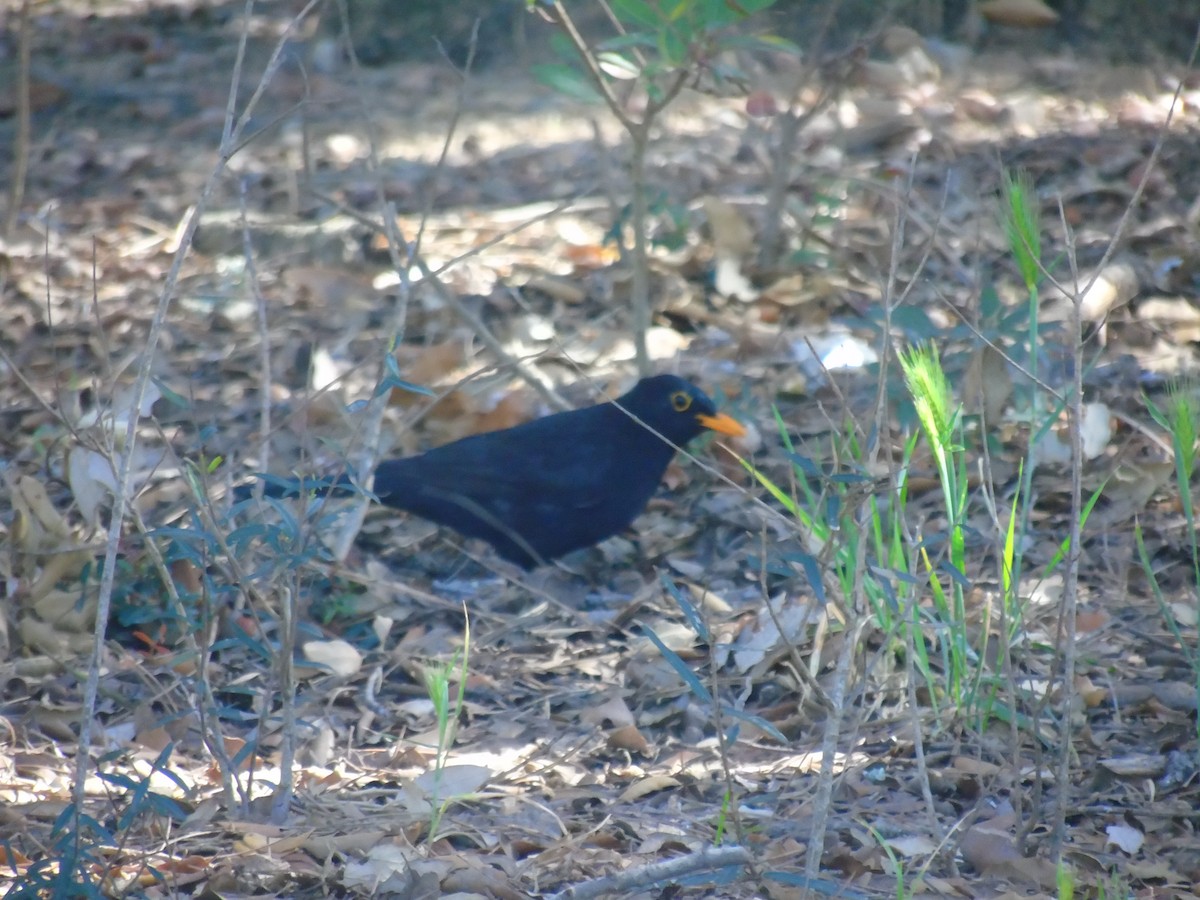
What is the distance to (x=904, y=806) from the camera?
284 cm

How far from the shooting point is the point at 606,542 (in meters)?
4.96

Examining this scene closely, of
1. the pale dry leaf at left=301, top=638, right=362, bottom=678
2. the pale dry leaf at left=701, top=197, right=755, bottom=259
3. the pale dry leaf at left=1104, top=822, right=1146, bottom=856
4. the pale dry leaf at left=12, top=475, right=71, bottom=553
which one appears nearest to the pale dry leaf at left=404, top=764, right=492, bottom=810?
the pale dry leaf at left=301, top=638, right=362, bottom=678

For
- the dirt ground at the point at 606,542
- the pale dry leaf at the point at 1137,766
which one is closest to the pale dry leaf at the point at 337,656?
the dirt ground at the point at 606,542

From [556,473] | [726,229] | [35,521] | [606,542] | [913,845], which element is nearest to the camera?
[913,845]

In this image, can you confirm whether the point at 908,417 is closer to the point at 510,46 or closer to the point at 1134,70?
the point at 1134,70

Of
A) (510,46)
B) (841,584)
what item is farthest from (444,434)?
(510,46)

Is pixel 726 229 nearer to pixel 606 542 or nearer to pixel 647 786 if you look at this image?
pixel 606 542

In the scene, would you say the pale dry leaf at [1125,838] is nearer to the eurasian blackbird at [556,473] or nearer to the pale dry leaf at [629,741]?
the pale dry leaf at [629,741]

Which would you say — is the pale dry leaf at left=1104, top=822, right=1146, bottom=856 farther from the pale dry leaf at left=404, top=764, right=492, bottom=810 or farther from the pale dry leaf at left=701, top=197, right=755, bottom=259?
the pale dry leaf at left=701, top=197, right=755, bottom=259

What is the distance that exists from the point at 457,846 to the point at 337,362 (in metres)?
3.12

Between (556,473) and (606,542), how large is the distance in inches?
13.3

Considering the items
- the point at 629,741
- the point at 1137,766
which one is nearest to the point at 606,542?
the point at 629,741

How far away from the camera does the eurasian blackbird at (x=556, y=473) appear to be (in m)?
4.66

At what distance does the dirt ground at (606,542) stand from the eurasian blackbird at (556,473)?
15cm
